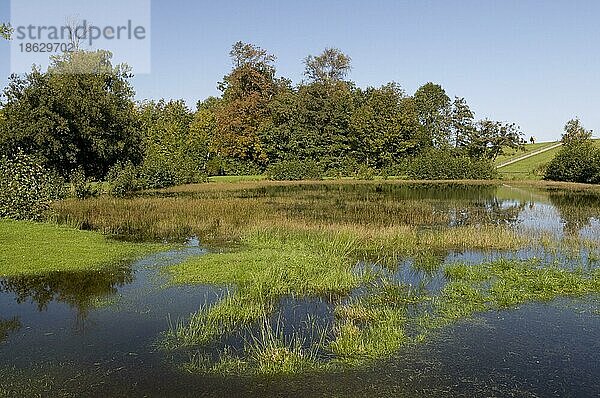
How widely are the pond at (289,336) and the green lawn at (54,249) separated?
0.68m

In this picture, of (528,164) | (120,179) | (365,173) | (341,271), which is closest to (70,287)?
(341,271)

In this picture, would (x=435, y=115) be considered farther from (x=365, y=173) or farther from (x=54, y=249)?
(x=54, y=249)

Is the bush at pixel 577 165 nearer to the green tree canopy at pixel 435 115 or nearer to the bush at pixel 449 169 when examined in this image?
the bush at pixel 449 169

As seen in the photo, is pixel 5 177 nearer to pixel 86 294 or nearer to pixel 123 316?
pixel 86 294

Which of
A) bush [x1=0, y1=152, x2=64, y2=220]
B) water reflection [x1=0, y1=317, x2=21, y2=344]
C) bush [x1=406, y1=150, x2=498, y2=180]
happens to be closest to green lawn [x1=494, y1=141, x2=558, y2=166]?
bush [x1=406, y1=150, x2=498, y2=180]

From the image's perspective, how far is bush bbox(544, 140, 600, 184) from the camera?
4744 cm

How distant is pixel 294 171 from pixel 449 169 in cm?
1724

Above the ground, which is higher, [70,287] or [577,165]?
Answer: [577,165]

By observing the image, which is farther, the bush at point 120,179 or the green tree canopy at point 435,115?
the green tree canopy at point 435,115

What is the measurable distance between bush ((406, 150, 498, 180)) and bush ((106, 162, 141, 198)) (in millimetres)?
32571

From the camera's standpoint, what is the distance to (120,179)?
111 feet

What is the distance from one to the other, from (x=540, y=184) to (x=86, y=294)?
4647cm

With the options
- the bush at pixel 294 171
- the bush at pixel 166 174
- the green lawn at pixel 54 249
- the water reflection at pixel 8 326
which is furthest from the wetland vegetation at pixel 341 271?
the bush at pixel 294 171

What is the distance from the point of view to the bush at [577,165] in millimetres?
47444
